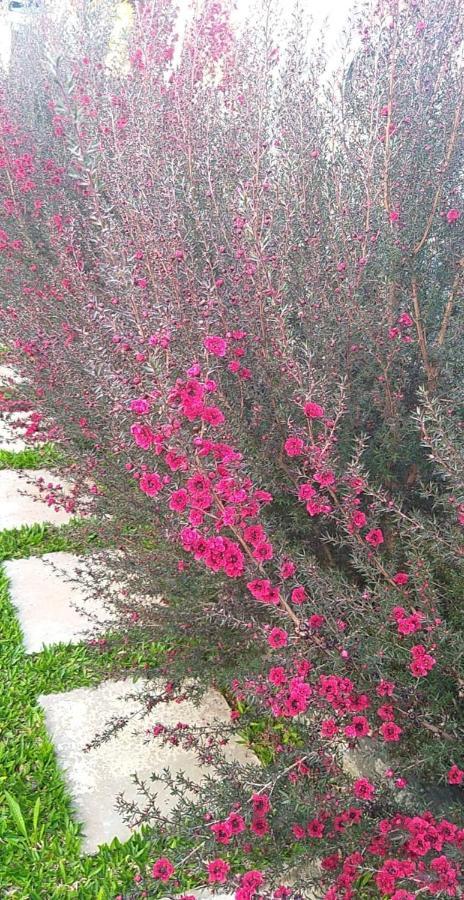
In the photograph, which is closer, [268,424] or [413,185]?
[268,424]

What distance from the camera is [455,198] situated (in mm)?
2838

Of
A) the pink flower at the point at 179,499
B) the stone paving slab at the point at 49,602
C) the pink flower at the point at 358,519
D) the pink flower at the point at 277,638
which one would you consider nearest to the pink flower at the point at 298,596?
the pink flower at the point at 277,638

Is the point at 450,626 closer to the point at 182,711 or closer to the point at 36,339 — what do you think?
the point at 182,711

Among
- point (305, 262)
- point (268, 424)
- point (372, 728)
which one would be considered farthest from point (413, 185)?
point (372, 728)

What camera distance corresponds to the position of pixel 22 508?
4258 millimetres

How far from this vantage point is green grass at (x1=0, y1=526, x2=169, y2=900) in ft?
7.30

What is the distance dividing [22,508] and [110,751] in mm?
1909

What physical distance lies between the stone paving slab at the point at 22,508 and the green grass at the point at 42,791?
0.73m

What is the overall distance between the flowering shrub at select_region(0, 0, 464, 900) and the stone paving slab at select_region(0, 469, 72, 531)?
859 millimetres

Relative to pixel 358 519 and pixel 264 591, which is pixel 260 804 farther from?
pixel 358 519

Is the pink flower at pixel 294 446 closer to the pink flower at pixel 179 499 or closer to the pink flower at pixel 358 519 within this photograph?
the pink flower at pixel 358 519

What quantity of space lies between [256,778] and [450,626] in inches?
25.6

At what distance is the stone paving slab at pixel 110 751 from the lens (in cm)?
243

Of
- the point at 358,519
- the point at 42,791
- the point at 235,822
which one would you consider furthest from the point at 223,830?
the point at 42,791
